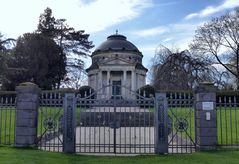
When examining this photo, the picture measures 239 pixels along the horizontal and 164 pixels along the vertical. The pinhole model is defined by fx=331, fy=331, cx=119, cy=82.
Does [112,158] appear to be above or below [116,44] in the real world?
below

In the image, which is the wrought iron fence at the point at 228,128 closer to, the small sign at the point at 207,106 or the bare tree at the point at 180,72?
the small sign at the point at 207,106

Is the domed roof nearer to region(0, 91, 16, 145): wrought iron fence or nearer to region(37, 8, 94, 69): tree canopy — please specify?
region(37, 8, 94, 69): tree canopy

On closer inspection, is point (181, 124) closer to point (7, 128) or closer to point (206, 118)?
point (206, 118)

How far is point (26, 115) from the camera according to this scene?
10883 millimetres

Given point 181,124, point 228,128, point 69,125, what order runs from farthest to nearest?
point 228,128 < point 181,124 < point 69,125

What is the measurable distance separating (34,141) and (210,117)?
579 centimetres

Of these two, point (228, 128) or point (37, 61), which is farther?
point (37, 61)

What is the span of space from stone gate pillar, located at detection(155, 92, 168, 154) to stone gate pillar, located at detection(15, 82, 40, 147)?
3.99 m

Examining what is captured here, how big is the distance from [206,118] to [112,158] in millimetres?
3344

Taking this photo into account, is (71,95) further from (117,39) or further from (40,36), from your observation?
(117,39)

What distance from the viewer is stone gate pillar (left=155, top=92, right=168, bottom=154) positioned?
10375mm

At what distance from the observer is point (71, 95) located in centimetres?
1076

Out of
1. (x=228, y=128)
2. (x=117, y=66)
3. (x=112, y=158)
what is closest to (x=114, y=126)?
(x=112, y=158)

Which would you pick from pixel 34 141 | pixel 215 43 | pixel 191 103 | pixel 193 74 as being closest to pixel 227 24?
pixel 215 43
